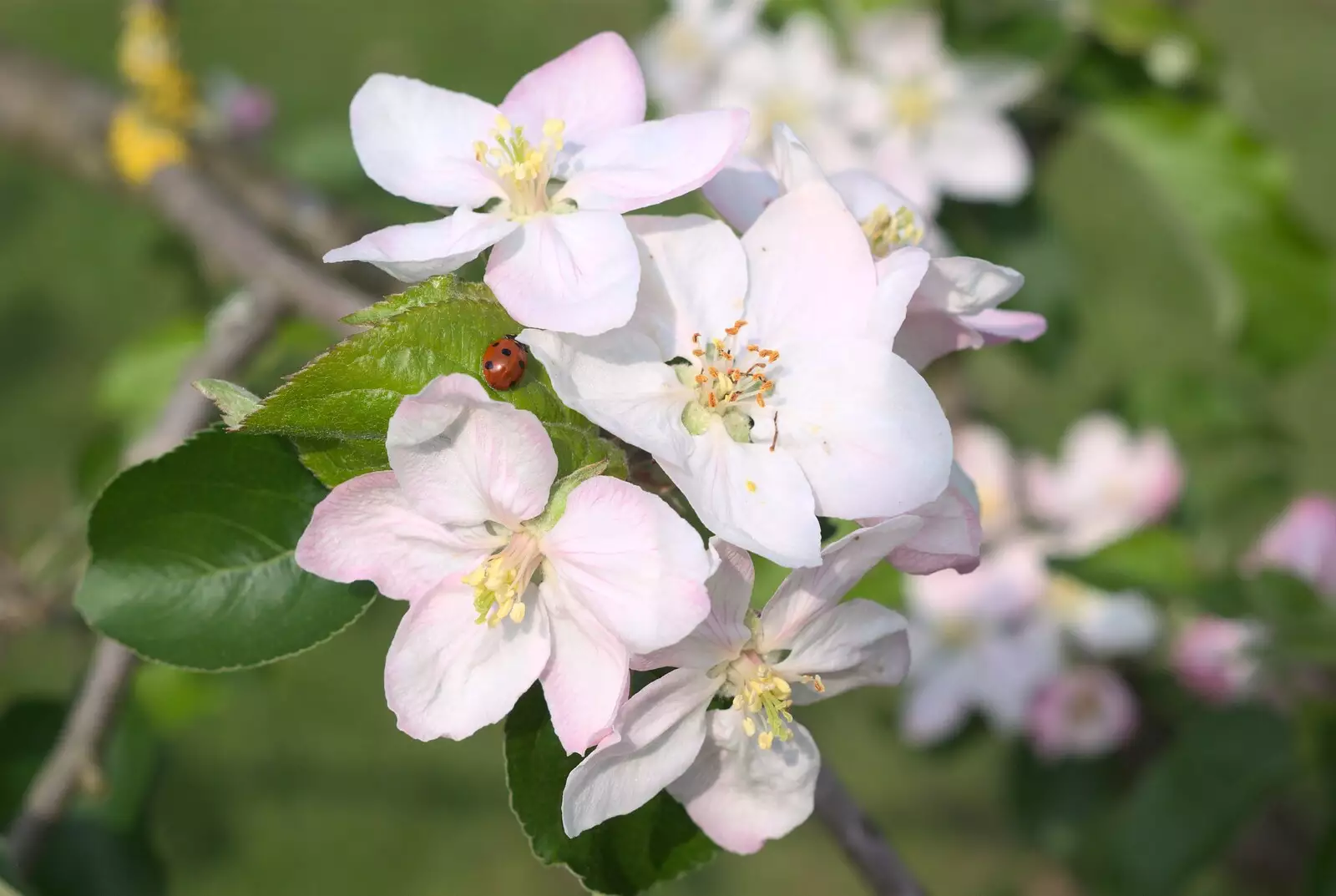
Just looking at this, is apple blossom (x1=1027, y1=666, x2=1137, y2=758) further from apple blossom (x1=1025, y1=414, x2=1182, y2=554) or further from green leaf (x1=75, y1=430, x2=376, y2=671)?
green leaf (x1=75, y1=430, x2=376, y2=671)

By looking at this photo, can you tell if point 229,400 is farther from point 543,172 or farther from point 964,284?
point 964,284

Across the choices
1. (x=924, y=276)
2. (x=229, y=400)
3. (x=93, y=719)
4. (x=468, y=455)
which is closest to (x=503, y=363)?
(x=468, y=455)

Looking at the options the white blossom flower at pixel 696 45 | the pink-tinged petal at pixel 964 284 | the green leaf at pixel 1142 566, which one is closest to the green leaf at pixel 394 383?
the pink-tinged petal at pixel 964 284

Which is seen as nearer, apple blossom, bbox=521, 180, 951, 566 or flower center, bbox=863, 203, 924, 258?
apple blossom, bbox=521, 180, 951, 566

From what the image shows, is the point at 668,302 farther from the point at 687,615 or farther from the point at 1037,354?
the point at 1037,354

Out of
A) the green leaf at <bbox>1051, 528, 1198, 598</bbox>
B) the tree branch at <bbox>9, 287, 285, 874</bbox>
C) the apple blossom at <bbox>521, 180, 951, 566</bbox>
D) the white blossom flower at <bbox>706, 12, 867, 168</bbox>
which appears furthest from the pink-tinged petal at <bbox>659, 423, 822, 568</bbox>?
the white blossom flower at <bbox>706, 12, 867, 168</bbox>

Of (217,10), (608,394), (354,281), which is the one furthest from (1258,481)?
(217,10)
